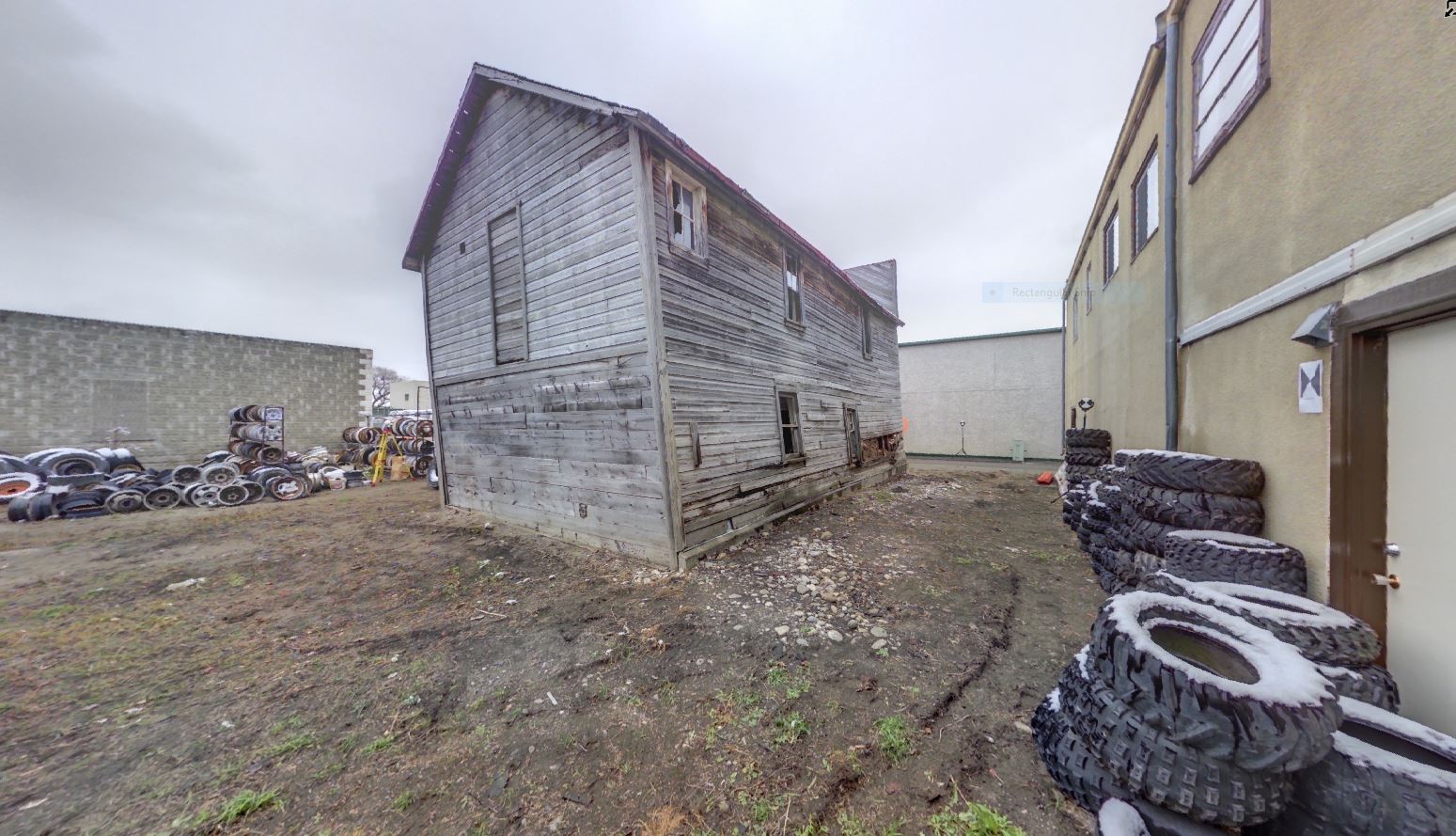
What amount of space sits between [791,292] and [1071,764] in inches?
344

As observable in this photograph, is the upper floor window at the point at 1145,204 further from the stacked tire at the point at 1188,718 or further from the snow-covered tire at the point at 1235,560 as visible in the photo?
the stacked tire at the point at 1188,718

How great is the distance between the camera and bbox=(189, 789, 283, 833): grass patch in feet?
7.69

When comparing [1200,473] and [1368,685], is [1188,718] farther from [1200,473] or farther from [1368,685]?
[1200,473]

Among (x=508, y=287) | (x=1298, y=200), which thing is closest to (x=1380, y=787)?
(x=1298, y=200)

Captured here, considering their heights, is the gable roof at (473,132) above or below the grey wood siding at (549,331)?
above

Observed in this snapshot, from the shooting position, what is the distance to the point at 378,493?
13297 millimetres

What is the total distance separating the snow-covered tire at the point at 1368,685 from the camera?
2.09 metres

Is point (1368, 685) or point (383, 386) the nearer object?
point (1368, 685)

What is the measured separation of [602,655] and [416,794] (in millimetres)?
1601

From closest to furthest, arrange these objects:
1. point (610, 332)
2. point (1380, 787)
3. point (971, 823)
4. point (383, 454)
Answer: point (1380, 787) < point (971, 823) < point (610, 332) < point (383, 454)

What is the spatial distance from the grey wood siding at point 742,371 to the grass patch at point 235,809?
4.23m

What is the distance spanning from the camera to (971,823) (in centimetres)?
221

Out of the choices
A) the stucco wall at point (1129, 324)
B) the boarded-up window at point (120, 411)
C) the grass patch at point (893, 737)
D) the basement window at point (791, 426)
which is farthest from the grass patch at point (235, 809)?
the boarded-up window at point (120, 411)

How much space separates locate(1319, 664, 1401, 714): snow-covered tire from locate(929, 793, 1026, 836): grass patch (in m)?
1.74
